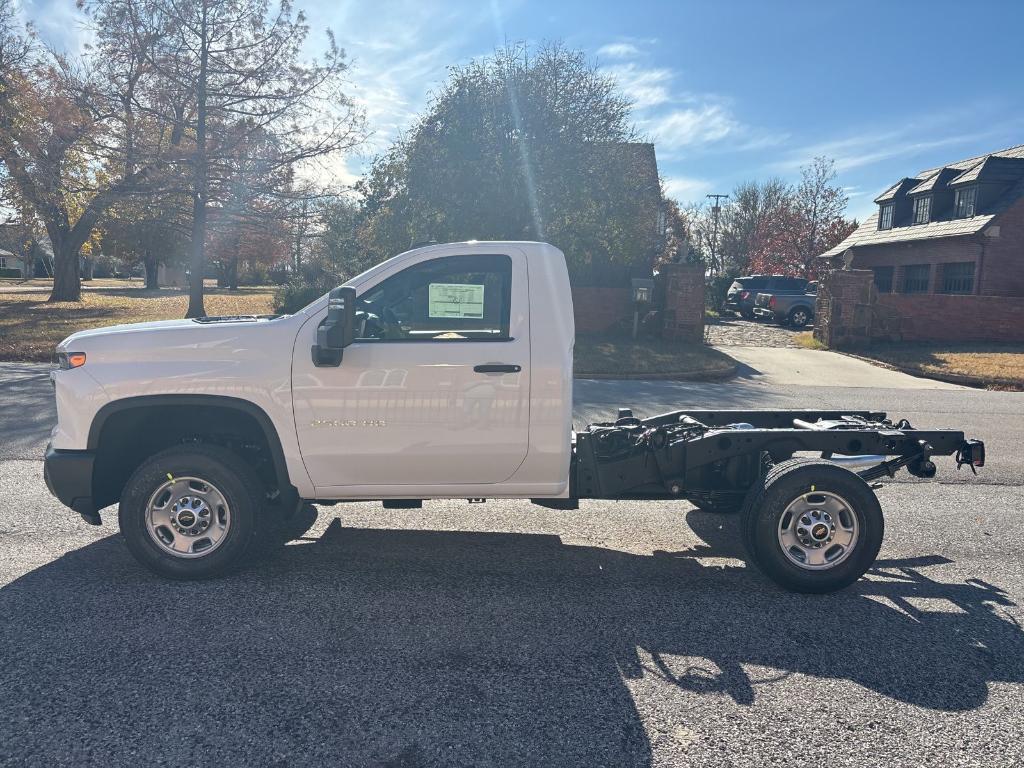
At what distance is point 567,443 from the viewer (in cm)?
462

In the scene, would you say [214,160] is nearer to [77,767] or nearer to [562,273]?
[562,273]

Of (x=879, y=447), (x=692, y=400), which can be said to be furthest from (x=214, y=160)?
(x=879, y=447)

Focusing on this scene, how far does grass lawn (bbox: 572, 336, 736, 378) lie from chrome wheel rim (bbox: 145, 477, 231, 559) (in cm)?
1015

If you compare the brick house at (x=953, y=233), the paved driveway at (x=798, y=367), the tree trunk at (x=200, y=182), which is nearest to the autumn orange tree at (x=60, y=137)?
the tree trunk at (x=200, y=182)

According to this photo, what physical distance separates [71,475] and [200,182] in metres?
19.2

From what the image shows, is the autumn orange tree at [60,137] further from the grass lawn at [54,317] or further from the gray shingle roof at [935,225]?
the gray shingle roof at [935,225]

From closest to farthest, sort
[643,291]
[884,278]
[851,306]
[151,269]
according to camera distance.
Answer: [643,291], [851,306], [884,278], [151,269]

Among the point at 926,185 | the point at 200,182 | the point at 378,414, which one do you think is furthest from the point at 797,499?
the point at 926,185

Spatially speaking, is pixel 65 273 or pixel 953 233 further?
pixel 65 273

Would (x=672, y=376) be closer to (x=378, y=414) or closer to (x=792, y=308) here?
(x=378, y=414)

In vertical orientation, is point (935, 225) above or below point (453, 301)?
above

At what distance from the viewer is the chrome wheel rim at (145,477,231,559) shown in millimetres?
4539

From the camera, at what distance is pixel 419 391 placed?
450cm

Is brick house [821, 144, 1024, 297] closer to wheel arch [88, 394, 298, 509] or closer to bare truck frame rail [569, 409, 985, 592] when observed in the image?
bare truck frame rail [569, 409, 985, 592]
